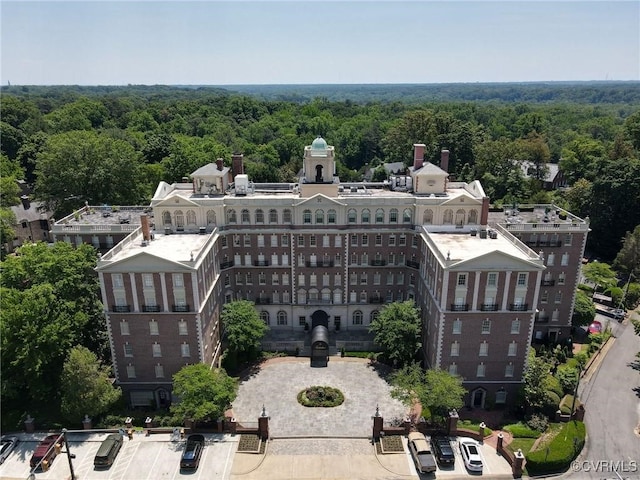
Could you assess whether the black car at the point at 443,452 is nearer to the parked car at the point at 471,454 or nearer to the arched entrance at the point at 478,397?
the parked car at the point at 471,454

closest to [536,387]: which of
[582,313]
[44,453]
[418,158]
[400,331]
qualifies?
[400,331]

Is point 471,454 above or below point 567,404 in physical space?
above

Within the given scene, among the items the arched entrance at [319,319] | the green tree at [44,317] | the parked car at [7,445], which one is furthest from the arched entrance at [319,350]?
the parked car at [7,445]

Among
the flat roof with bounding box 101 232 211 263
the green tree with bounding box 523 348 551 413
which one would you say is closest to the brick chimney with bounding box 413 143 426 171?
the flat roof with bounding box 101 232 211 263

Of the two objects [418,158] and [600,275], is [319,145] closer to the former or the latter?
[418,158]

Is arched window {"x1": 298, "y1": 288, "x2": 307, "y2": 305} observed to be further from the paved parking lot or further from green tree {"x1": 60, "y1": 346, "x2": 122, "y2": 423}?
green tree {"x1": 60, "y1": 346, "x2": 122, "y2": 423}

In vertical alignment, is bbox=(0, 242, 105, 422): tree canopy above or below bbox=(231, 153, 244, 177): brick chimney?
below
